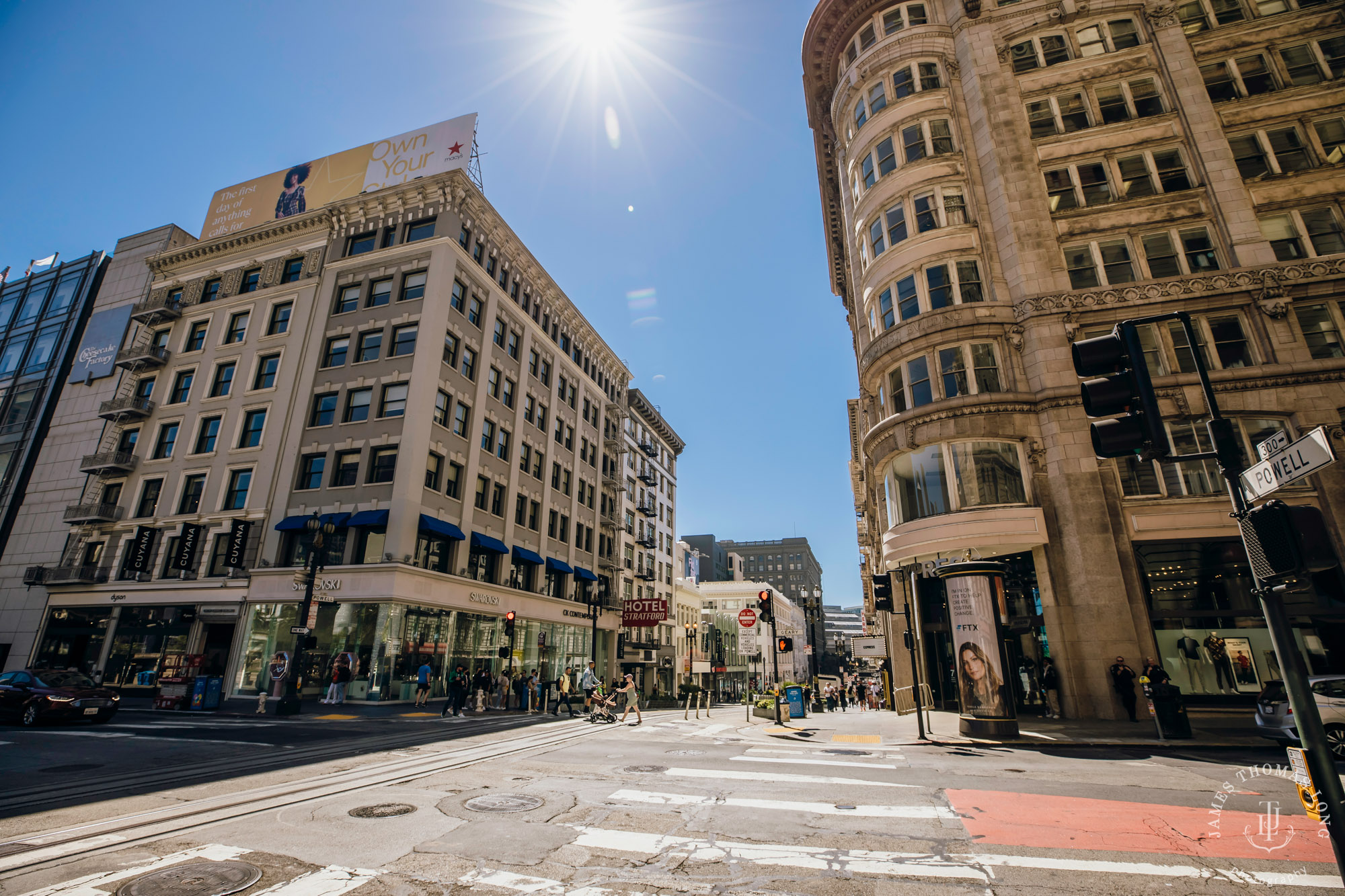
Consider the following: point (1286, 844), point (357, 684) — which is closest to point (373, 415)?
point (357, 684)

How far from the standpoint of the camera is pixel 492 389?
3519 centimetres

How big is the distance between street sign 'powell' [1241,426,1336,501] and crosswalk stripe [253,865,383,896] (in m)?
7.72

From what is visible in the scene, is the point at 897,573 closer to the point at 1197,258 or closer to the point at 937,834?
the point at 1197,258

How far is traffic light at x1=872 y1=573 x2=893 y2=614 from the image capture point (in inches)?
882

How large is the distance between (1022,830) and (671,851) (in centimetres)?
398

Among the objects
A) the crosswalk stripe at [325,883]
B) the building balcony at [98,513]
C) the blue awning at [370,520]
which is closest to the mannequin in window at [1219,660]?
the crosswalk stripe at [325,883]

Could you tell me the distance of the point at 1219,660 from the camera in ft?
59.6

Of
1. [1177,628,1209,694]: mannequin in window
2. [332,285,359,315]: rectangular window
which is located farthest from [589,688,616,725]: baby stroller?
[332,285,359,315]: rectangular window

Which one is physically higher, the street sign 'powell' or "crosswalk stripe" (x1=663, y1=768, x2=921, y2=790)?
the street sign 'powell'

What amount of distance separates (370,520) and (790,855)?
82.9 feet

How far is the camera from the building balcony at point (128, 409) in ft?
115

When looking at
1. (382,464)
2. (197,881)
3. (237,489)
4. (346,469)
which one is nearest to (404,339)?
(382,464)

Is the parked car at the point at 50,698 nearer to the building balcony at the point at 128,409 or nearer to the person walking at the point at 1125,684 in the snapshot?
the building balcony at the point at 128,409

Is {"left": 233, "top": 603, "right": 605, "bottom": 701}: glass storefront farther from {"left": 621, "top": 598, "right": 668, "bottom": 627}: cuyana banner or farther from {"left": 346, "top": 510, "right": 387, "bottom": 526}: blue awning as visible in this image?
{"left": 621, "top": 598, "right": 668, "bottom": 627}: cuyana banner
